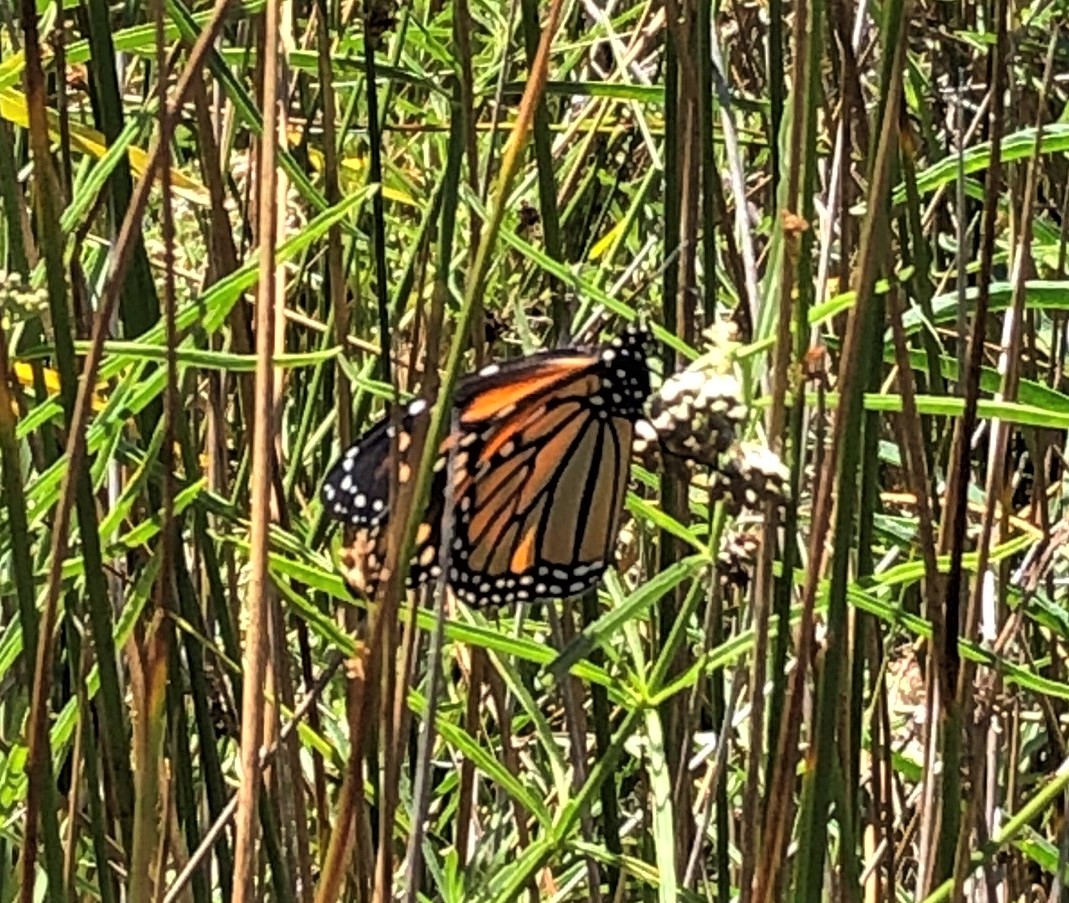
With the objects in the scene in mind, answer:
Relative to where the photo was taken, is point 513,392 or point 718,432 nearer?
point 718,432

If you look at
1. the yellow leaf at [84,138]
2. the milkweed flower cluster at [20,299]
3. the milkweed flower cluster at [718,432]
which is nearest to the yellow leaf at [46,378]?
the yellow leaf at [84,138]

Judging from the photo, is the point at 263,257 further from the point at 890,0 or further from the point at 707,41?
the point at 707,41

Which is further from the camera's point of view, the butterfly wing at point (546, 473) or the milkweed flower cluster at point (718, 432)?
the butterfly wing at point (546, 473)

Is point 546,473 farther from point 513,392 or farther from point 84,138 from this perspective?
point 84,138

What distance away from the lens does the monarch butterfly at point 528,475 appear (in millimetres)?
1041

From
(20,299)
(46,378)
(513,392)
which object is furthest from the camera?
(513,392)

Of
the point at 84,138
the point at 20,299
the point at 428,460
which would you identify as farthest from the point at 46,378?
the point at 428,460

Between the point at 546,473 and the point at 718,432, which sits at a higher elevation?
the point at 718,432

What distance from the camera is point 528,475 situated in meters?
1.37

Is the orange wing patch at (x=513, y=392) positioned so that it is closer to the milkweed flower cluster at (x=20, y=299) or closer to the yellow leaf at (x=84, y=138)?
the yellow leaf at (x=84, y=138)

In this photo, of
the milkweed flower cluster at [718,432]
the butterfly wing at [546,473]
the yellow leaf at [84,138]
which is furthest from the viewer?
the butterfly wing at [546,473]

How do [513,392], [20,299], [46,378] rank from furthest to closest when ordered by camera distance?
[513,392]
[46,378]
[20,299]

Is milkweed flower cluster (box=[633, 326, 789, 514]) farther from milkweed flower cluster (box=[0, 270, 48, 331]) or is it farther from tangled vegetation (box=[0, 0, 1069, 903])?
milkweed flower cluster (box=[0, 270, 48, 331])

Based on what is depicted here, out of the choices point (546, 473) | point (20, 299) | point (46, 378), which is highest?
point (20, 299)
